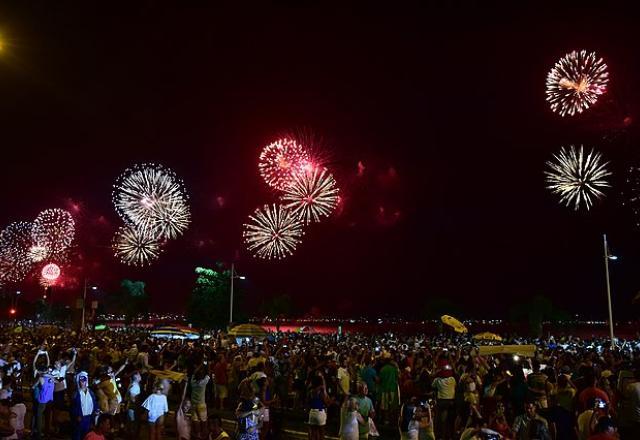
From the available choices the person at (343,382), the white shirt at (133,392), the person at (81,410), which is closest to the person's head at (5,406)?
the person at (81,410)

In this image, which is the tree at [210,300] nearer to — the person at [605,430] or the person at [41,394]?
the person at [41,394]

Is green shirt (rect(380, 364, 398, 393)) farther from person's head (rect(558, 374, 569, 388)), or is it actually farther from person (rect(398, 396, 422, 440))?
person (rect(398, 396, 422, 440))

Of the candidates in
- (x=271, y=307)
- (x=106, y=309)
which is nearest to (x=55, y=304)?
(x=106, y=309)

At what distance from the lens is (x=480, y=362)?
16.3 m

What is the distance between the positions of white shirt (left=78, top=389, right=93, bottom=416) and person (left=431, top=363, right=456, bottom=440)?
727 centimetres

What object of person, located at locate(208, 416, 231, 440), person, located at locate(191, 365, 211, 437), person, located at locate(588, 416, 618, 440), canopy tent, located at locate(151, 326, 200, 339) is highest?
canopy tent, located at locate(151, 326, 200, 339)

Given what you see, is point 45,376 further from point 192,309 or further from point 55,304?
point 55,304

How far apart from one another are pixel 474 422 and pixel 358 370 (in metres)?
9.44

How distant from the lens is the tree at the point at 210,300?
70.2 m

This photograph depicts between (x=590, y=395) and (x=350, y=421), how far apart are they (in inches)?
Result: 157

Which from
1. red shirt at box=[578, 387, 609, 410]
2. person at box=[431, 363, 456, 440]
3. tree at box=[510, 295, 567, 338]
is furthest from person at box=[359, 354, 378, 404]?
tree at box=[510, 295, 567, 338]

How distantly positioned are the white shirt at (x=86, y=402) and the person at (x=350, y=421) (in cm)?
474

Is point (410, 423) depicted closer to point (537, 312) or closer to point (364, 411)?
point (364, 411)

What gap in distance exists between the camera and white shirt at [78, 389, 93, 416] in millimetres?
11789
